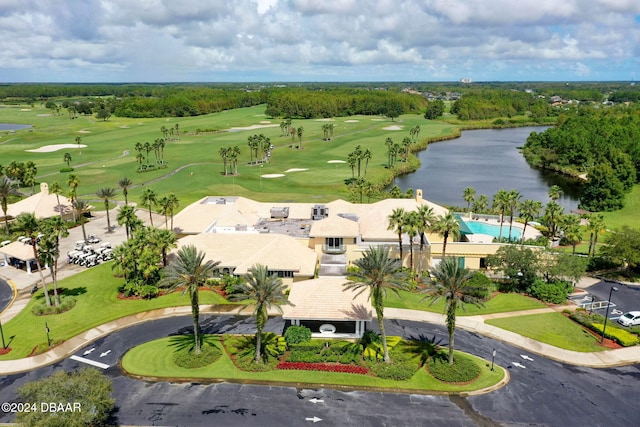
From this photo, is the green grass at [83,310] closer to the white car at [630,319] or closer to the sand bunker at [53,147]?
the white car at [630,319]

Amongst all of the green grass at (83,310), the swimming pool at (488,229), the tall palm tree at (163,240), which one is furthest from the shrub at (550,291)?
the tall palm tree at (163,240)

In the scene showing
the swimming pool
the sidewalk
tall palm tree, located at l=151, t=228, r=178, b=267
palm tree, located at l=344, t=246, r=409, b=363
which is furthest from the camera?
the swimming pool

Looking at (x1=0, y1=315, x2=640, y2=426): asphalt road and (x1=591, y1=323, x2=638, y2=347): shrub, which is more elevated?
(x1=591, y1=323, x2=638, y2=347): shrub

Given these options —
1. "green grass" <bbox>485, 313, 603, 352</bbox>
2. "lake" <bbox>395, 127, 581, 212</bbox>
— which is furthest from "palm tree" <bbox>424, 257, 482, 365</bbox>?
"lake" <bbox>395, 127, 581, 212</bbox>

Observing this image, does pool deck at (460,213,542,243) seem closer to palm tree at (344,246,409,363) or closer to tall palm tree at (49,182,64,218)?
palm tree at (344,246,409,363)

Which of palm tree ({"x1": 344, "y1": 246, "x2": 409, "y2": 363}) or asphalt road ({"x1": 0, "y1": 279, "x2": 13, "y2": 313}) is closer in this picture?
palm tree ({"x1": 344, "y1": 246, "x2": 409, "y2": 363})

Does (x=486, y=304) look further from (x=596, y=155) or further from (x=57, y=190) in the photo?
(x=596, y=155)

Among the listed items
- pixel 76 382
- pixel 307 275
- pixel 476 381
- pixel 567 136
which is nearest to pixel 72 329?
pixel 76 382
